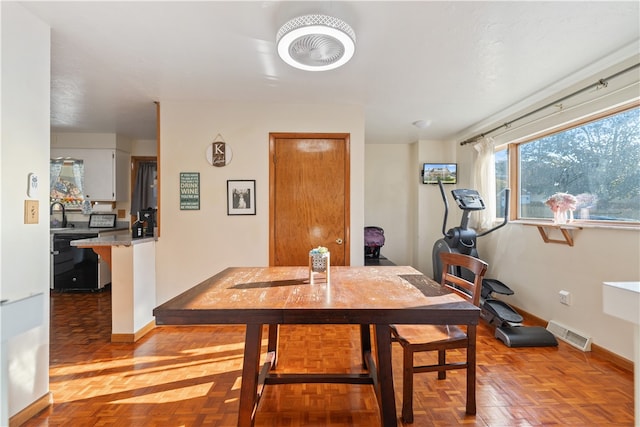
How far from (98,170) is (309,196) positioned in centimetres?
348

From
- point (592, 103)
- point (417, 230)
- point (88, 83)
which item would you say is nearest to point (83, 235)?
point (88, 83)

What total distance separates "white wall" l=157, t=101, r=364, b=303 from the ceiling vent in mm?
2237

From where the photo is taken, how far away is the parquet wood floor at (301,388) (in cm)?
174

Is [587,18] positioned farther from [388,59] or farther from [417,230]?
[417,230]

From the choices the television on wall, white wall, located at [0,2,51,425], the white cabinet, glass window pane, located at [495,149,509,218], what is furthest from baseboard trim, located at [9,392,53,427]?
the television on wall

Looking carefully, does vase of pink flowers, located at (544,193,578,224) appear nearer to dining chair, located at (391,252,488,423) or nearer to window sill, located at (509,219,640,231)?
window sill, located at (509,219,640,231)

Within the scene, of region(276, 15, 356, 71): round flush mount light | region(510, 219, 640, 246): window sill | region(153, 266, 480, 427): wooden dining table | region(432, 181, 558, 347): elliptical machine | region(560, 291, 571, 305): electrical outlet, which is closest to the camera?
region(153, 266, 480, 427): wooden dining table

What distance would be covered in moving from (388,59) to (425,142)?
2933 mm

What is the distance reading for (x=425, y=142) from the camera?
502 cm

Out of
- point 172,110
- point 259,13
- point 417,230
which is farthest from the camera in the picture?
point 417,230

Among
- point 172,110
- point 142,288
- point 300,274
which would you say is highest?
point 172,110

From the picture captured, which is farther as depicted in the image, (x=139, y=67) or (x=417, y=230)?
(x=417, y=230)

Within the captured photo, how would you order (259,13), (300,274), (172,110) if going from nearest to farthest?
(259,13) < (300,274) < (172,110)

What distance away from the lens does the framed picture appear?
3285 millimetres
